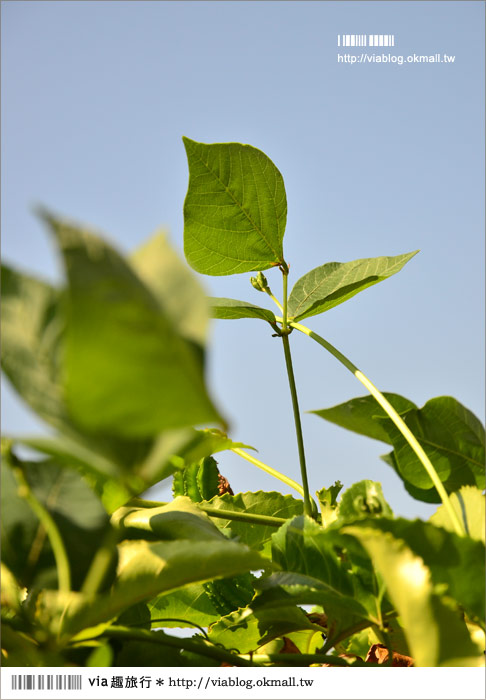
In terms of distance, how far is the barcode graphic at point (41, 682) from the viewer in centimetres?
22

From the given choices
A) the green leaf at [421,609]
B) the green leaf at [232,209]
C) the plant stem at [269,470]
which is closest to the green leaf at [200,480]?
the plant stem at [269,470]

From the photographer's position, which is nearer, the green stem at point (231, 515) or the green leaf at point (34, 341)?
the green leaf at point (34, 341)

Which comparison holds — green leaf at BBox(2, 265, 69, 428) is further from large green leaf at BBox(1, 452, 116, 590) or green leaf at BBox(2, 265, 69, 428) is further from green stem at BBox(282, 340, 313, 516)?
green stem at BBox(282, 340, 313, 516)

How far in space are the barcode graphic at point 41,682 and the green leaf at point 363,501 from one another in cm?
11

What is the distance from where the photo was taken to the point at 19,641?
0.70 feet

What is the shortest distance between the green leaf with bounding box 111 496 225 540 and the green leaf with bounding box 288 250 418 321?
16 centimetres

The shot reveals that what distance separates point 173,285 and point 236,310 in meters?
0.26

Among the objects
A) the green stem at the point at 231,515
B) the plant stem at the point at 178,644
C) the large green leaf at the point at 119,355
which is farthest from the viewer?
the green stem at the point at 231,515

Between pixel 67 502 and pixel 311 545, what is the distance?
95mm

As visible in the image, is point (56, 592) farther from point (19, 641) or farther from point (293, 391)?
point (293, 391)

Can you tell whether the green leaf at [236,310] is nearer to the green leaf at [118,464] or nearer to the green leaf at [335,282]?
the green leaf at [335,282]

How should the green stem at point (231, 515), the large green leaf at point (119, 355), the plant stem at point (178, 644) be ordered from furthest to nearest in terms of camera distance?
the green stem at point (231, 515) < the plant stem at point (178, 644) < the large green leaf at point (119, 355)

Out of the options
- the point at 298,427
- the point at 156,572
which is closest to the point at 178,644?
the point at 156,572

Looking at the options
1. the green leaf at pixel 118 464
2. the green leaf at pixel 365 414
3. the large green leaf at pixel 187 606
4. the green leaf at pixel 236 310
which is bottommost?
the large green leaf at pixel 187 606
